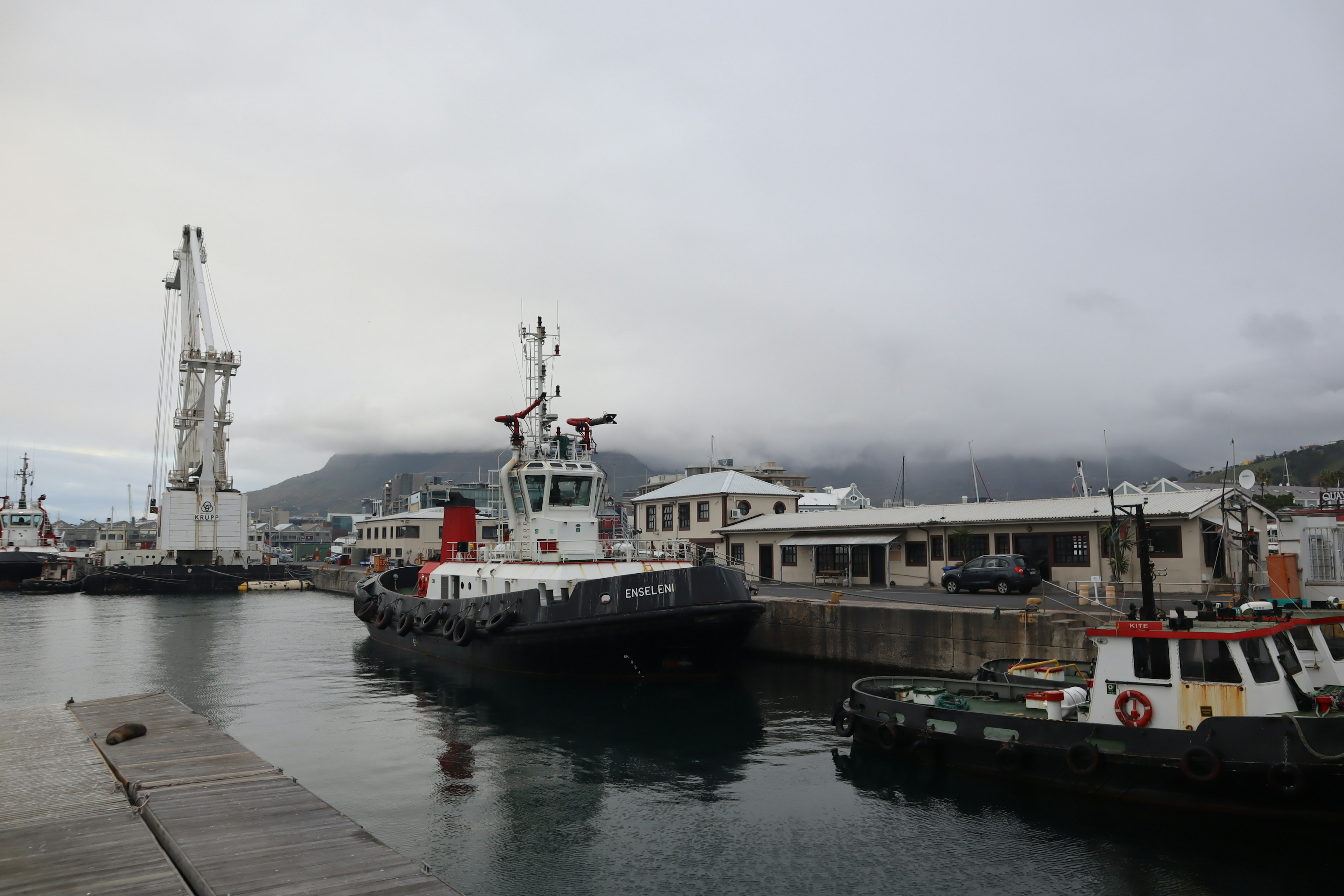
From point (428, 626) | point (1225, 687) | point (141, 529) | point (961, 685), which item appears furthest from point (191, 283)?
point (141, 529)

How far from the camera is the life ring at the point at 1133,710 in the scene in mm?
11828

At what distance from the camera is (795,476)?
118625mm

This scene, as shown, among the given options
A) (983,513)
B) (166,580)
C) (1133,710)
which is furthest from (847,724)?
(166,580)

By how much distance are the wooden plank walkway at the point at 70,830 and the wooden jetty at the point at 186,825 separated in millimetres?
18

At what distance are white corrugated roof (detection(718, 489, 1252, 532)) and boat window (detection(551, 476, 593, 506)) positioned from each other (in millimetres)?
13667

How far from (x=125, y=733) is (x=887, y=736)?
39.9ft

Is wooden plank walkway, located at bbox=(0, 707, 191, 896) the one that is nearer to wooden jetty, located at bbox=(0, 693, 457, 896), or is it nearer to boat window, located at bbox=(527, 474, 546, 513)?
wooden jetty, located at bbox=(0, 693, 457, 896)

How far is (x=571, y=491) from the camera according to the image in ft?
79.3

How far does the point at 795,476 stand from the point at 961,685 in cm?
10303

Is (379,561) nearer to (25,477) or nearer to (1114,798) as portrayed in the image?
→ (25,477)

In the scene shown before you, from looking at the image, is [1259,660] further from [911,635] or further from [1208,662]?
[911,635]

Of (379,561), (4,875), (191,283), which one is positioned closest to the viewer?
(4,875)

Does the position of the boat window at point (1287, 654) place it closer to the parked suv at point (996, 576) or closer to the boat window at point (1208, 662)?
the boat window at point (1208, 662)

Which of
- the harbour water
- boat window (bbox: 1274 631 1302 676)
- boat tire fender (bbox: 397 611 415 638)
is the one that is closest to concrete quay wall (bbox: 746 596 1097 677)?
the harbour water
